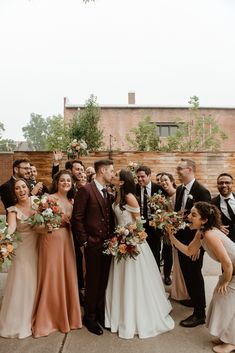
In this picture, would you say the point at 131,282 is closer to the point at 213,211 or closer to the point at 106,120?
the point at 213,211

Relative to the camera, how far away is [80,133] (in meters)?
17.9

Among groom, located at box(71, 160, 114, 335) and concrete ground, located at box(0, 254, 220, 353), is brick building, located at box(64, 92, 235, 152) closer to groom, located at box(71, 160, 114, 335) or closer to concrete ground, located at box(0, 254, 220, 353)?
groom, located at box(71, 160, 114, 335)

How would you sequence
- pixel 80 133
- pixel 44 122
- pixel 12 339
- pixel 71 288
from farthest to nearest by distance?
1. pixel 44 122
2. pixel 80 133
3. pixel 71 288
4. pixel 12 339

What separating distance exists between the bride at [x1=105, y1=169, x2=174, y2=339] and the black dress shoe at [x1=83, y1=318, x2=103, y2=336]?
12cm

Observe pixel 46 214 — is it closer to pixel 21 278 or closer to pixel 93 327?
pixel 21 278

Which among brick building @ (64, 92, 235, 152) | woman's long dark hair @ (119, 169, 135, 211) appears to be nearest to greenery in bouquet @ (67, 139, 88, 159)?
woman's long dark hair @ (119, 169, 135, 211)

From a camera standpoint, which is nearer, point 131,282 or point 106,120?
point 131,282

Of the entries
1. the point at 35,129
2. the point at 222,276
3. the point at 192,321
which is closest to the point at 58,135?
the point at 192,321

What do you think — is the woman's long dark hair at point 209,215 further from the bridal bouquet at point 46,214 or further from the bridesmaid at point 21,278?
the bridesmaid at point 21,278

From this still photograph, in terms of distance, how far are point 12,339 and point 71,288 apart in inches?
33.7

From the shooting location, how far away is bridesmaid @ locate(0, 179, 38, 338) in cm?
390

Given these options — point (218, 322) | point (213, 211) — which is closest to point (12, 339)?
point (218, 322)

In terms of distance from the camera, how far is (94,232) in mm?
3988

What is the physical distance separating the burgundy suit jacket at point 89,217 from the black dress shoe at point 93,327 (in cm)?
97
